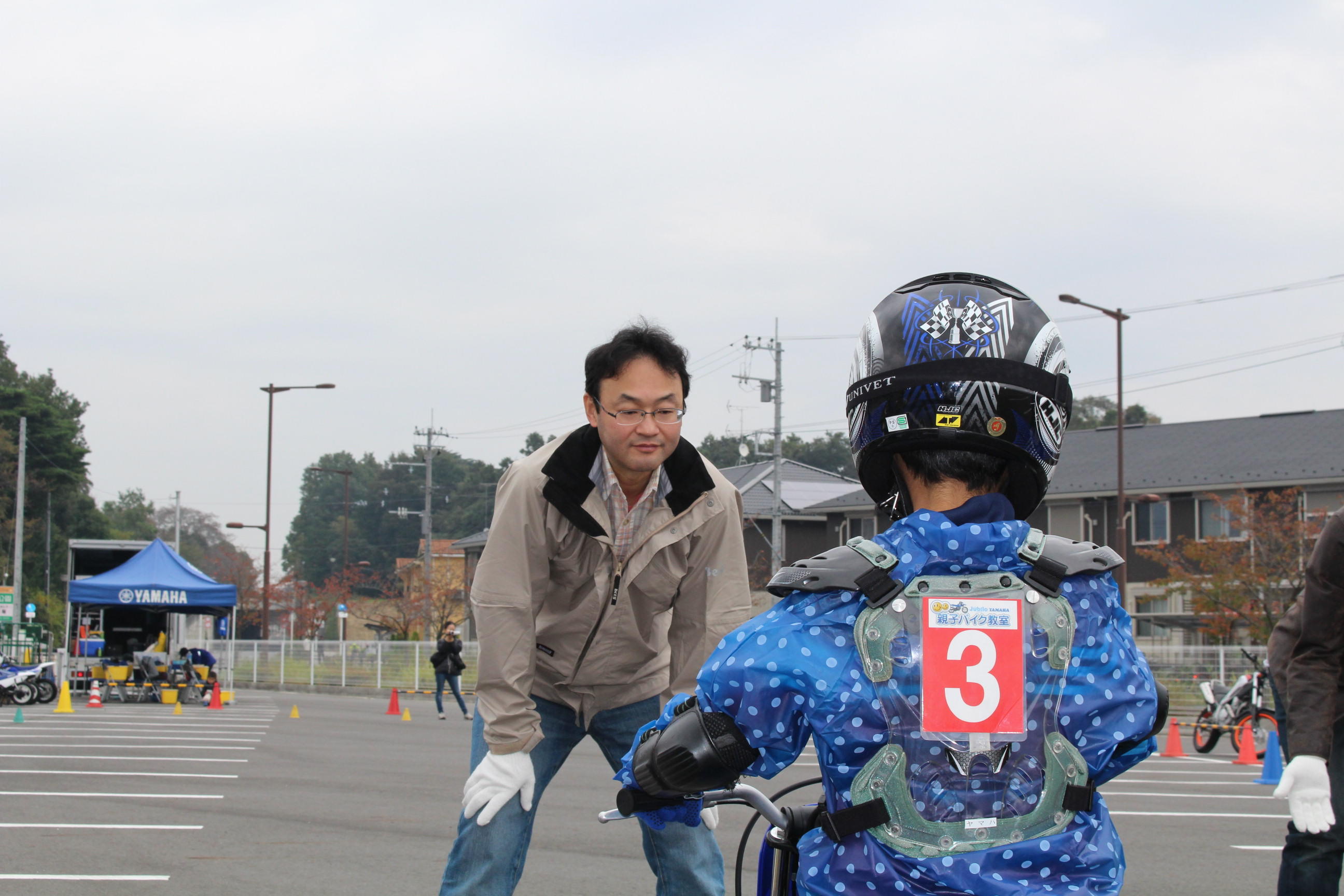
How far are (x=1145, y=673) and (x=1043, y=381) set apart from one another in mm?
517

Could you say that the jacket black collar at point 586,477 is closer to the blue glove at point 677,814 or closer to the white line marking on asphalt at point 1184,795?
the blue glove at point 677,814

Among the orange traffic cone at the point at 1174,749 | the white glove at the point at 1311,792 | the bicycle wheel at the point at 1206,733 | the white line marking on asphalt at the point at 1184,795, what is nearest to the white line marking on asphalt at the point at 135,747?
the white line marking on asphalt at the point at 1184,795

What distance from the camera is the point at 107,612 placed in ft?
100

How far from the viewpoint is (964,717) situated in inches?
78.5

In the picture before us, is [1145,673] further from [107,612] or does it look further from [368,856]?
[107,612]

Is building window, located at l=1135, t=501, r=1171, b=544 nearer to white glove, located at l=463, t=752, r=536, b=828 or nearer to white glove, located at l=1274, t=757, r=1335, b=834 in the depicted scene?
white glove, located at l=1274, t=757, r=1335, b=834

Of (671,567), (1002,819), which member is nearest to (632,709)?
(671,567)

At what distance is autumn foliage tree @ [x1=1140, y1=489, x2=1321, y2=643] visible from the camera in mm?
30547

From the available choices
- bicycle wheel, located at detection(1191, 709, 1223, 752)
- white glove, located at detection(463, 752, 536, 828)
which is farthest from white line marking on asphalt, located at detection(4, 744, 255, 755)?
white glove, located at detection(463, 752, 536, 828)

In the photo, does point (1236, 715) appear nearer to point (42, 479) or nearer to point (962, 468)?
point (962, 468)

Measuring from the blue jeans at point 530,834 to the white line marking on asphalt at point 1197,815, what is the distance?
680cm

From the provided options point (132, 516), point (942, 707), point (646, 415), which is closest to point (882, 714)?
point (942, 707)

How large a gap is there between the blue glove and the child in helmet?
87 millimetres

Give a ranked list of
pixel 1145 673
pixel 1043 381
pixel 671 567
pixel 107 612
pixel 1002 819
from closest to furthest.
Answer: pixel 1002 819
pixel 1145 673
pixel 1043 381
pixel 671 567
pixel 107 612
